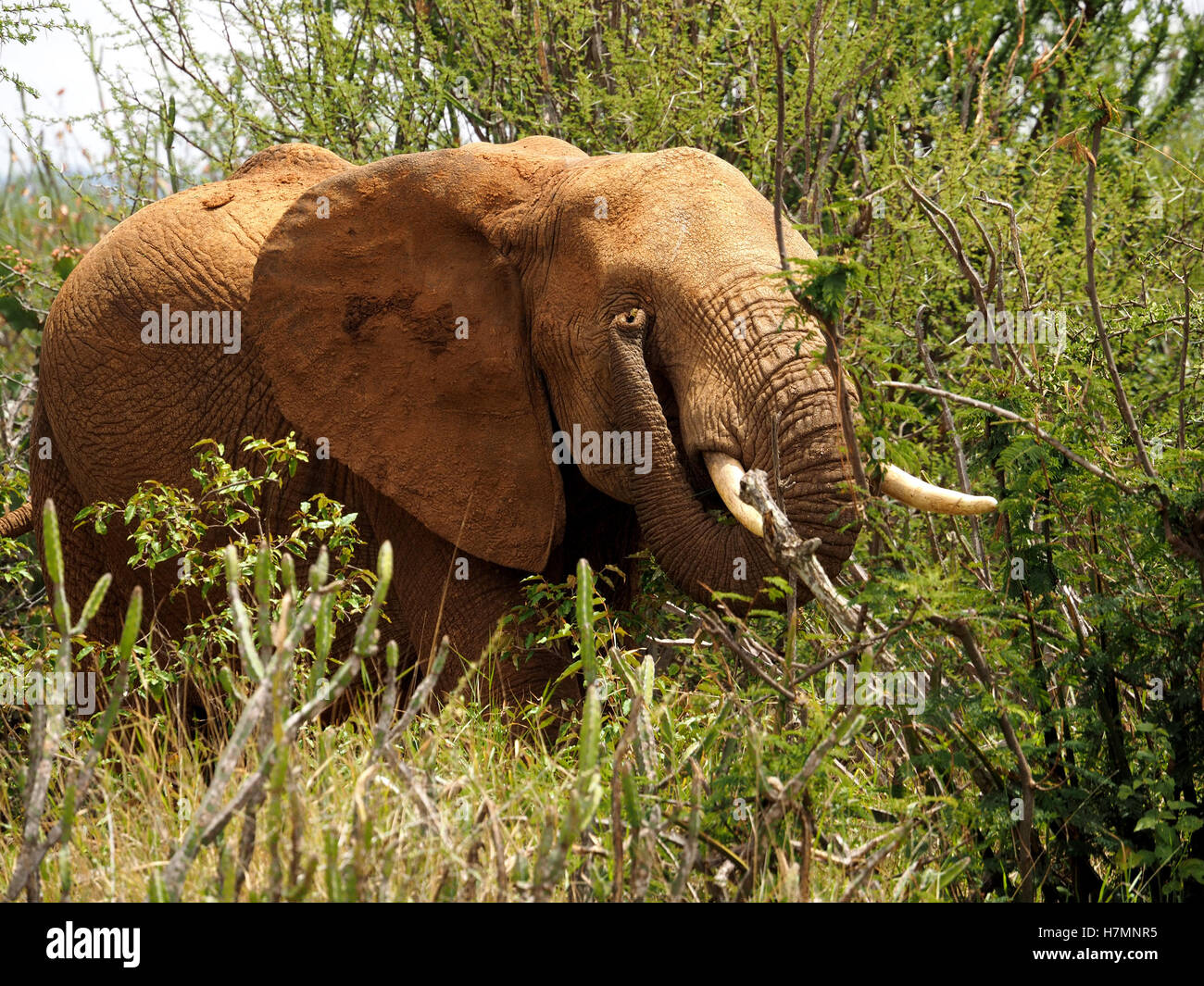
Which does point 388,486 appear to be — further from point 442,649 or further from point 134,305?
point 442,649

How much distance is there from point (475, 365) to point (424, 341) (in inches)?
9.5

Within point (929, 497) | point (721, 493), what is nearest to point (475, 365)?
point (721, 493)

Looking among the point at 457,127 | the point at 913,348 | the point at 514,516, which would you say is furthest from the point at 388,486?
the point at 457,127

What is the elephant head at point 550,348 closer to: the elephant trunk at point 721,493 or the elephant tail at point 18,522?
the elephant trunk at point 721,493

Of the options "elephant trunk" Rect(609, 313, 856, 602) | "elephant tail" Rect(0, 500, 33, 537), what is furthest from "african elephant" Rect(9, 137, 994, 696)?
"elephant tail" Rect(0, 500, 33, 537)

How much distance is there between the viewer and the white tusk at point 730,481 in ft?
14.2

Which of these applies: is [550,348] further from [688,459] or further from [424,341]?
[688,459]

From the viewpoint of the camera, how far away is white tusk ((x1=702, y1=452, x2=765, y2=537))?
432 cm

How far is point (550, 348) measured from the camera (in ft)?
17.2

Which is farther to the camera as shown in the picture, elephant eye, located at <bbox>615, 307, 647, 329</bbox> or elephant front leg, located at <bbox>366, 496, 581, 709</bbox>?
elephant front leg, located at <bbox>366, 496, 581, 709</bbox>

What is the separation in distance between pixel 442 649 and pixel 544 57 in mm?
5683

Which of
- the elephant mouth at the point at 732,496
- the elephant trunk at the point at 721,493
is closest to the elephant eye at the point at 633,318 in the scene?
the elephant trunk at the point at 721,493

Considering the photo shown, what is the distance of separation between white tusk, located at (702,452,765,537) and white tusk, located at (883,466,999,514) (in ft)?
1.29

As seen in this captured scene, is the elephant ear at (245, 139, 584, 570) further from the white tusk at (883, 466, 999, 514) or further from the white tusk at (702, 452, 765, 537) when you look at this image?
the white tusk at (883, 466, 999, 514)
